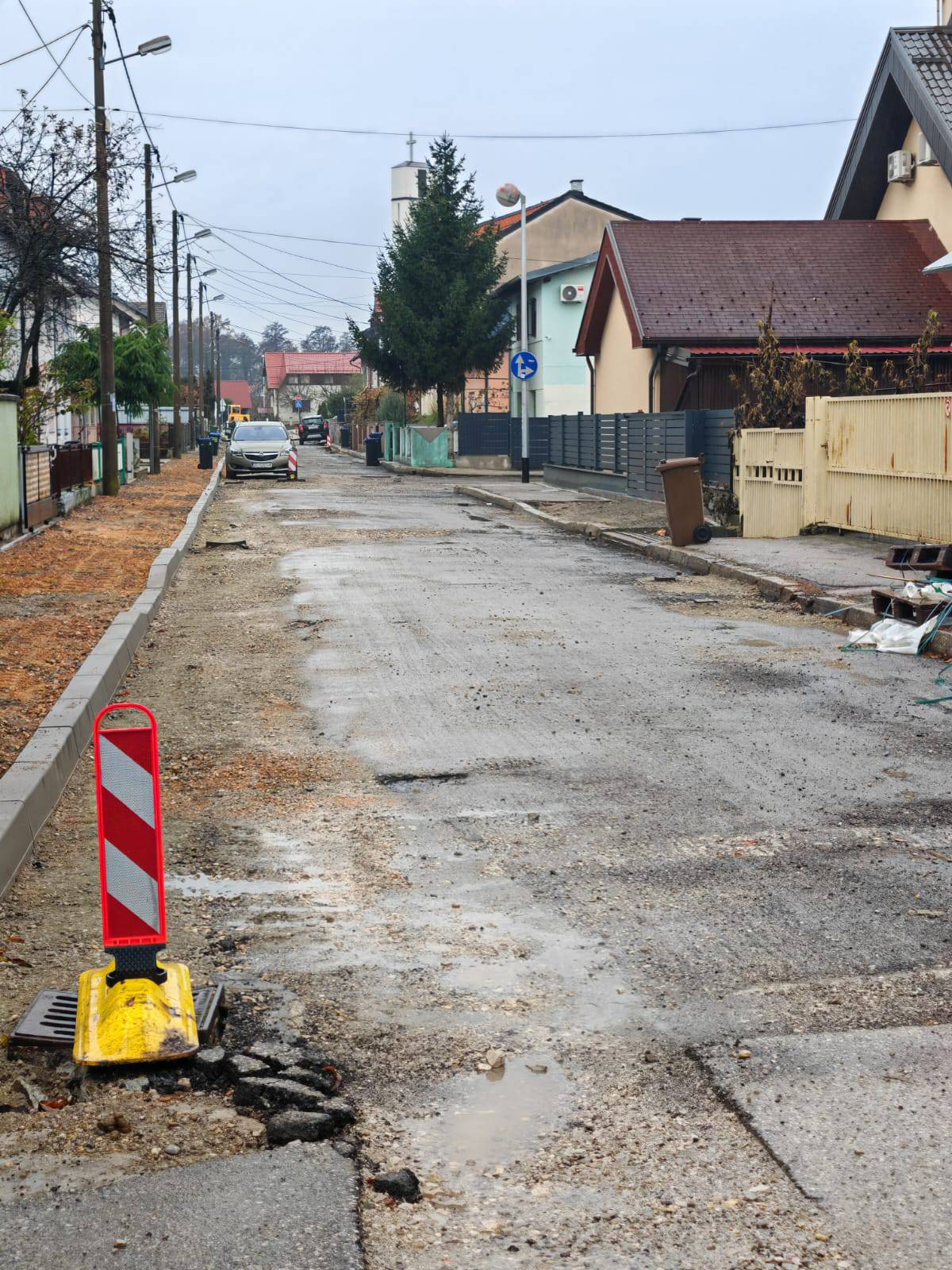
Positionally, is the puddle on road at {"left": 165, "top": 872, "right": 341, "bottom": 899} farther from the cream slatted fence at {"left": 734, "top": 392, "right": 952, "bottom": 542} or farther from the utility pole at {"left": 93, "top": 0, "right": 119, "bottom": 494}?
the utility pole at {"left": 93, "top": 0, "right": 119, "bottom": 494}

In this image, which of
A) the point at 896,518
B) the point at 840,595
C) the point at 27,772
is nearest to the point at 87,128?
the point at 896,518

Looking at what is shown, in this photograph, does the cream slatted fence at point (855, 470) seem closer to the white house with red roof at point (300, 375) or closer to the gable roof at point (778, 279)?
the gable roof at point (778, 279)

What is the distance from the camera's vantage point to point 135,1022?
405cm

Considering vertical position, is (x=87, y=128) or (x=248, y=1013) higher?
(x=87, y=128)

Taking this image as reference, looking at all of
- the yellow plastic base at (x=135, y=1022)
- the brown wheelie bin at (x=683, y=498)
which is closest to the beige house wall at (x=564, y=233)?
the brown wheelie bin at (x=683, y=498)

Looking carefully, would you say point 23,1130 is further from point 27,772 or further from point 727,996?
point 27,772

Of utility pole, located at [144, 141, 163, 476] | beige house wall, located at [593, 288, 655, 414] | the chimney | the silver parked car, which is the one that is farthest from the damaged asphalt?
the chimney

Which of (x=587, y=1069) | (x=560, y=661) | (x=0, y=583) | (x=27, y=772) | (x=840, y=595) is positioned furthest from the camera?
(x=0, y=583)

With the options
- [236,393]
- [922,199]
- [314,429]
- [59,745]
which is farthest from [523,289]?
[236,393]

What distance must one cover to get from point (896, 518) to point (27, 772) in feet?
41.6

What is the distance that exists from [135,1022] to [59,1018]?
0.31 m

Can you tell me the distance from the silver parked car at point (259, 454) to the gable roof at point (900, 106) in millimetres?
16786

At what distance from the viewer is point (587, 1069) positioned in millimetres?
3977

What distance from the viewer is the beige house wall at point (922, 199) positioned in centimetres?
3102
